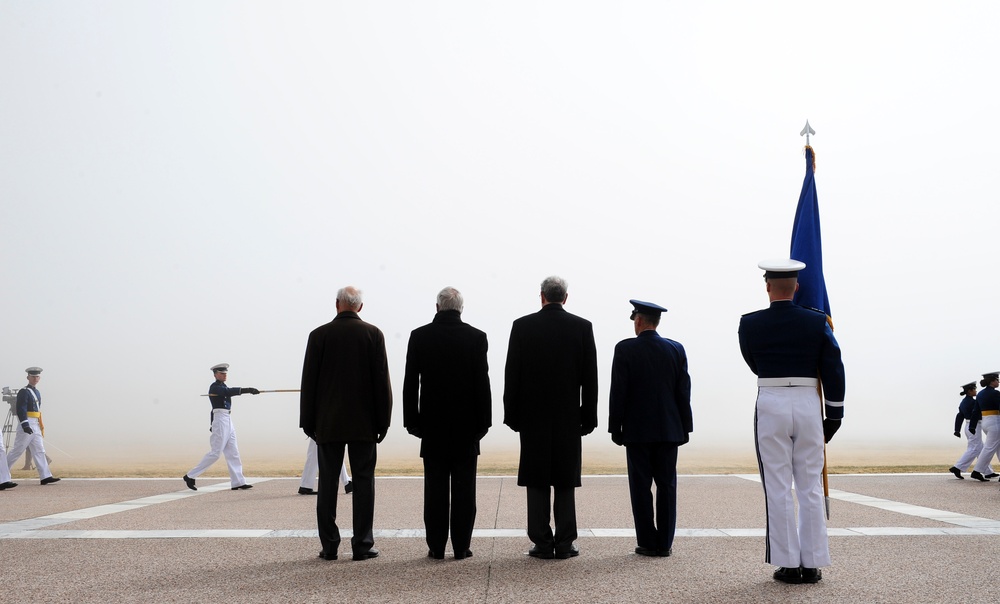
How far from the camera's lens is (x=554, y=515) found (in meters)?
6.58

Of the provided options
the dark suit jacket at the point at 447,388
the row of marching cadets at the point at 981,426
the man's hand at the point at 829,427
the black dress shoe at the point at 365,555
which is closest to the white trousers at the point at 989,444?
the row of marching cadets at the point at 981,426

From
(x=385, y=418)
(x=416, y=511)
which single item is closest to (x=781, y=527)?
(x=385, y=418)

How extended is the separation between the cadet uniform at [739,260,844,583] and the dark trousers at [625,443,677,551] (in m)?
1.13

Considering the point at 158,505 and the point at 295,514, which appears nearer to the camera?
the point at 295,514

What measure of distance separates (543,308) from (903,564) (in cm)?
336

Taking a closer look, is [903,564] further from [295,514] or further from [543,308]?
[295,514]

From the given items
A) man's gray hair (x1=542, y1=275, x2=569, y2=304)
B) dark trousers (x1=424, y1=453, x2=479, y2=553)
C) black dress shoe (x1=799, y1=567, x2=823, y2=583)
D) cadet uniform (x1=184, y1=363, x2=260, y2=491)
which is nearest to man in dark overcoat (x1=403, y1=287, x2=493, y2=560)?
dark trousers (x1=424, y1=453, x2=479, y2=553)

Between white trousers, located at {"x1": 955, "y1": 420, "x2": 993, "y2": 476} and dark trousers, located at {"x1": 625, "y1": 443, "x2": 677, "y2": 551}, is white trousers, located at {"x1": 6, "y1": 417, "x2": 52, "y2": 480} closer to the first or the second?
dark trousers, located at {"x1": 625, "y1": 443, "x2": 677, "y2": 551}

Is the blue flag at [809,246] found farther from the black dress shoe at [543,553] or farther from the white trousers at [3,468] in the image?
the white trousers at [3,468]

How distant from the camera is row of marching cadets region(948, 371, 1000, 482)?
1488 cm

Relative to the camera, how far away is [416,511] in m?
10.2

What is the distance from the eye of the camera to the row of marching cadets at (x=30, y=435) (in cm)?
1528

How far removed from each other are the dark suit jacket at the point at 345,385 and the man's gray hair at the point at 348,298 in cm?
16

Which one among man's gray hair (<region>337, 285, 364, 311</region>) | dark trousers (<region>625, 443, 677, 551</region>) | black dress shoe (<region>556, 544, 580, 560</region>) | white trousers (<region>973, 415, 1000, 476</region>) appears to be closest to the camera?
black dress shoe (<region>556, 544, 580, 560</region>)
